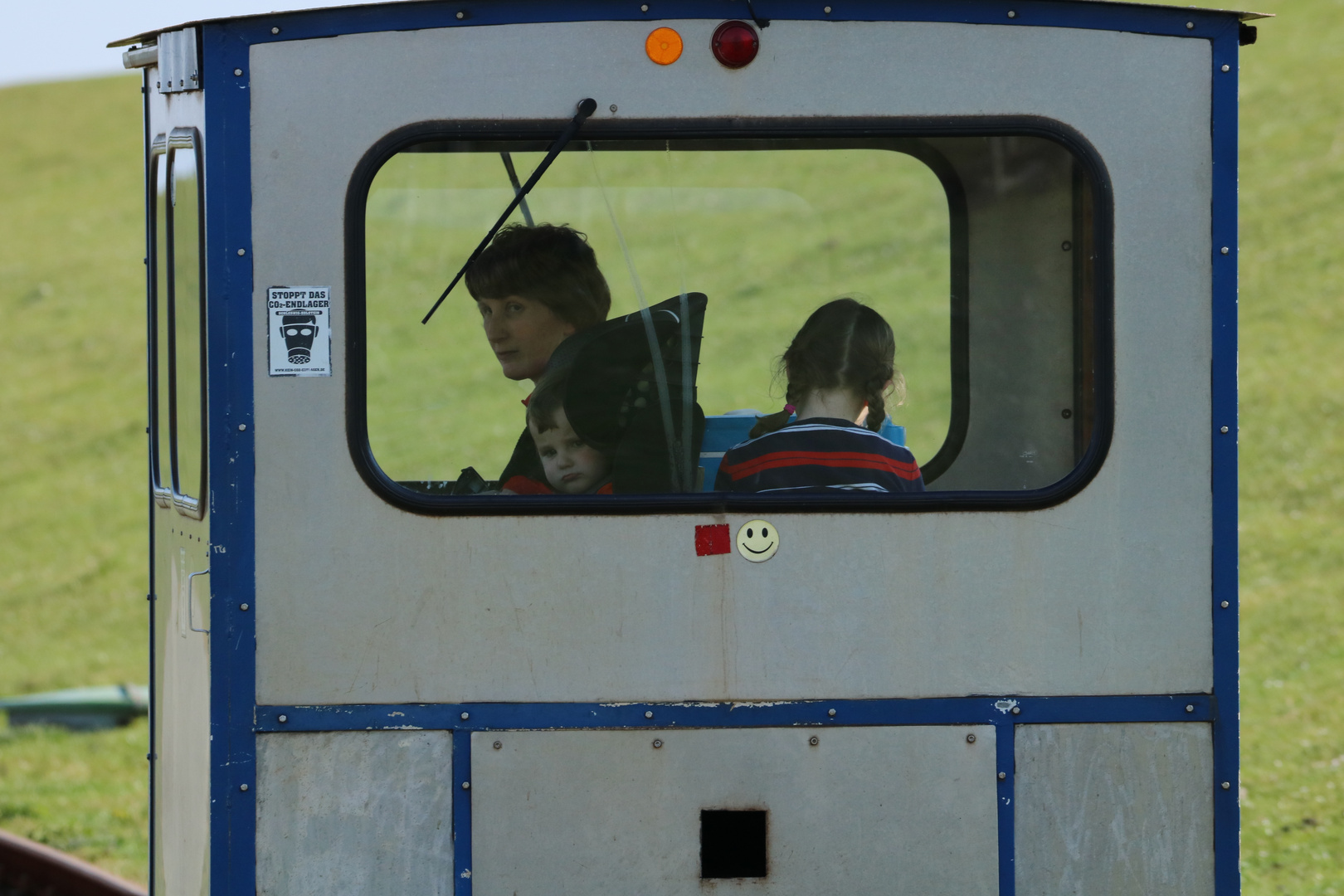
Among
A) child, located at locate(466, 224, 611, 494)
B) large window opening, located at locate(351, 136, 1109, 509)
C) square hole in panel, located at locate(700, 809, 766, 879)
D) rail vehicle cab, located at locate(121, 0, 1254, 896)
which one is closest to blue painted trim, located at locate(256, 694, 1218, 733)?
rail vehicle cab, located at locate(121, 0, 1254, 896)

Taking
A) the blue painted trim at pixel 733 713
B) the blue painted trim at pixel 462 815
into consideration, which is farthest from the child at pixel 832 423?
the blue painted trim at pixel 462 815

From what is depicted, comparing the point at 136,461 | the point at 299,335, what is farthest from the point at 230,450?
the point at 136,461

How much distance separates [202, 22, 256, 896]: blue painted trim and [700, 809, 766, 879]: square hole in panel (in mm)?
768

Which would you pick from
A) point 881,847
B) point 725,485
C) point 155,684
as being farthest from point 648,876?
point 155,684

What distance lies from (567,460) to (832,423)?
1.61 feet

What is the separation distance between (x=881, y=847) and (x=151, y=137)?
197 centimetres

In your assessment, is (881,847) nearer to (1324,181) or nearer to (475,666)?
(475,666)

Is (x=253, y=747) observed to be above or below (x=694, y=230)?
below

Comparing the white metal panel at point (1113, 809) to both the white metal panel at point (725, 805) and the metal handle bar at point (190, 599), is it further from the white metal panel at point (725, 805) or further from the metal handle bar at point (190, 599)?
the metal handle bar at point (190, 599)

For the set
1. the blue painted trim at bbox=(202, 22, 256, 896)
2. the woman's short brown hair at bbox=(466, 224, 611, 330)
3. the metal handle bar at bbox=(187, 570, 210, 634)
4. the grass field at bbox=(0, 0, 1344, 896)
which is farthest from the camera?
the grass field at bbox=(0, 0, 1344, 896)

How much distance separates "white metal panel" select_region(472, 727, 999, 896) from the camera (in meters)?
2.51

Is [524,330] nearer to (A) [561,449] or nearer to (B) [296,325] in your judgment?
(A) [561,449]

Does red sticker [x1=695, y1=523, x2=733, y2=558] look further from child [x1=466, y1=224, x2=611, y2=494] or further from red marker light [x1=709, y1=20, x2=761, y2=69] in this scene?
red marker light [x1=709, y1=20, x2=761, y2=69]

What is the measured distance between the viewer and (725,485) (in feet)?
8.66
